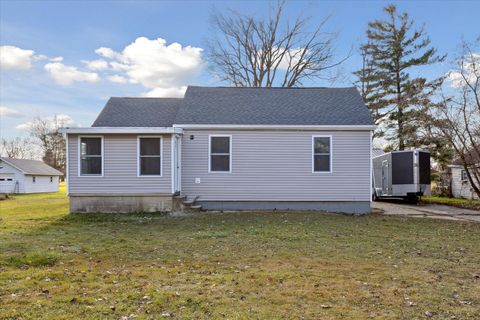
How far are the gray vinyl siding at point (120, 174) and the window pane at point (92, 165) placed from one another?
0.19m

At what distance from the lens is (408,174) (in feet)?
55.6

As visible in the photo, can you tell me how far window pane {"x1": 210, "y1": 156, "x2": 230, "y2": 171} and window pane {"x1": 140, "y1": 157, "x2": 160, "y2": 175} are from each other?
77.4 inches

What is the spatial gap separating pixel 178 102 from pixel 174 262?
11.0 metres

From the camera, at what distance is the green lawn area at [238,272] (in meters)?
3.88

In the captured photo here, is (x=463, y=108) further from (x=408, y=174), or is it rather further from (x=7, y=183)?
(x=7, y=183)

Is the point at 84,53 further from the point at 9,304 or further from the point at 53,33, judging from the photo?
the point at 9,304

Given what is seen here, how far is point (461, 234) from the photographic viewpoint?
9.02m

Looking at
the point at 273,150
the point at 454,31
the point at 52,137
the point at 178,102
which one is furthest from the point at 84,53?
the point at 52,137

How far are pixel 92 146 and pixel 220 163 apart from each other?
4.35 metres

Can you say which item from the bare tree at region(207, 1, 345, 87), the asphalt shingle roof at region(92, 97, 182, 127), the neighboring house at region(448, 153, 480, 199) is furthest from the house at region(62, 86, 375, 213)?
the bare tree at region(207, 1, 345, 87)

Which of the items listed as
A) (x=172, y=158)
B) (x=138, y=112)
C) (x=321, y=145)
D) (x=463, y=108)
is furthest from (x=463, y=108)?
(x=138, y=112)

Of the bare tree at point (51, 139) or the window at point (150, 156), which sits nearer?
the window at point (150, 156)

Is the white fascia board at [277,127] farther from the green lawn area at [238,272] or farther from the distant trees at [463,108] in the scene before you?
the distant trees at [463,108]

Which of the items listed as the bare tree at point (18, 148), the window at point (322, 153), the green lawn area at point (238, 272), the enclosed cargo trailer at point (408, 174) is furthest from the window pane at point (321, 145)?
the bare tree at point (18, 148)
